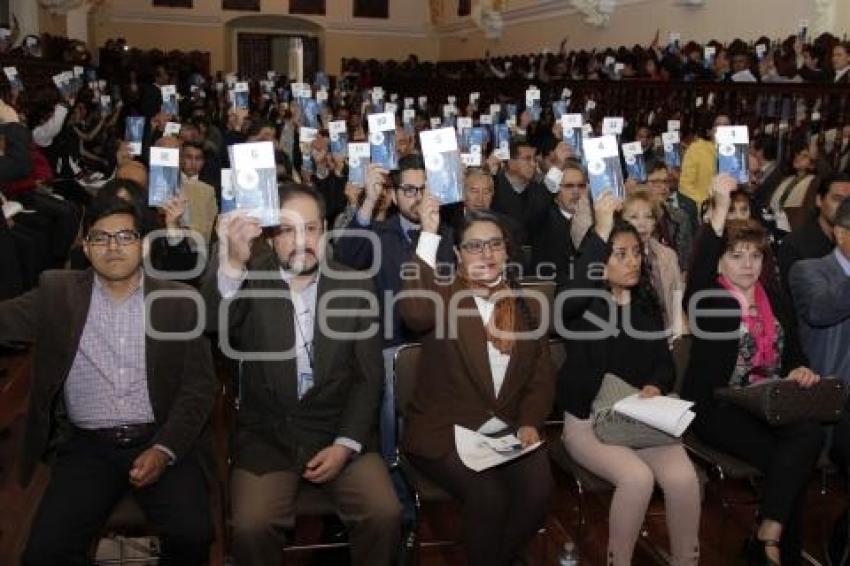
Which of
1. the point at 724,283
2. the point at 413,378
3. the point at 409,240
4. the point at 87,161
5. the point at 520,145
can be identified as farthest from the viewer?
the point at 87,161

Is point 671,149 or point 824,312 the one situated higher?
point 671,149

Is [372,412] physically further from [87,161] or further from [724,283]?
[87,161]

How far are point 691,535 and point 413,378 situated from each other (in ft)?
3.68

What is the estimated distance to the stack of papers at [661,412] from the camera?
Result: 3477mm

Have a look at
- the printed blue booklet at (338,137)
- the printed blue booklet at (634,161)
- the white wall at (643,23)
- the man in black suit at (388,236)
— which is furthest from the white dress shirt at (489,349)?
the white wall at (643,23)

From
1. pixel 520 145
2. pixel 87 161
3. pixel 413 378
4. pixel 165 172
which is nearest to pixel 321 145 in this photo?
pixel 520 145

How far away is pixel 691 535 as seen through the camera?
3488 millimetres

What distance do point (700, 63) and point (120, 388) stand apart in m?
8.81

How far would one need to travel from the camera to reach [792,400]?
3604mm

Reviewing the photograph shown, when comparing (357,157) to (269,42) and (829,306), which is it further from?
(269,42)

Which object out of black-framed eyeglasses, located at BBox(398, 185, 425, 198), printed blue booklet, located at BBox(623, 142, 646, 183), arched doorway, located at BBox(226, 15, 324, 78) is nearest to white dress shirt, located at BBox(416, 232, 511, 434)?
black-framed eyeglasses, located at BBox(398, 185, 425, 198)

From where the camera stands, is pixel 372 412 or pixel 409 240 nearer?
pixel 372 412

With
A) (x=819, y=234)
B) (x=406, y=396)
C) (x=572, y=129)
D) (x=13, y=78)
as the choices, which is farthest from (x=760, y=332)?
(x=13, y=78)

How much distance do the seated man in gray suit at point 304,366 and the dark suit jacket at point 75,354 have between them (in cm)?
12
